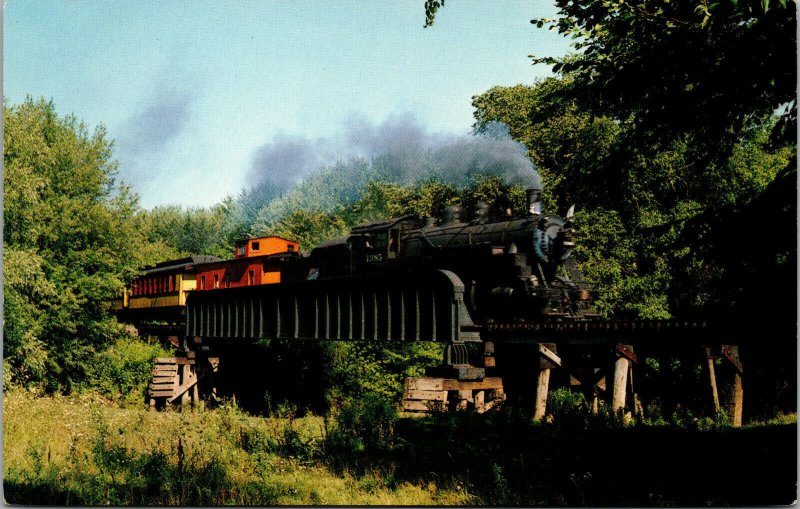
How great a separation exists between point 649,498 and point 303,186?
94.9ft

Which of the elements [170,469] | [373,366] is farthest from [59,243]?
[170,469]

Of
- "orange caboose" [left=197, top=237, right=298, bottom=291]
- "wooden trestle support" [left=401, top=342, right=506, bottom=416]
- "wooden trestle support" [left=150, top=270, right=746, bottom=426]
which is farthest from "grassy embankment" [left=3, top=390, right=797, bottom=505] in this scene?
"orange caboose" [left=197, top=237, right=298, bottom=291]

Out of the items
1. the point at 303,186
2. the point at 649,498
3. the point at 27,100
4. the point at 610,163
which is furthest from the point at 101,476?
the point at 303,186

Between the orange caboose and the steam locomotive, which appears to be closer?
the steam locomotive

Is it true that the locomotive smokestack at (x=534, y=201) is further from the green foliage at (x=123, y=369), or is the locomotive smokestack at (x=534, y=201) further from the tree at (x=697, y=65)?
the green foliage at (x=123, y=369)

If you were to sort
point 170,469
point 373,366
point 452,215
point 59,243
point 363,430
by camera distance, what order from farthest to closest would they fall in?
point 373,366, point 59,243, point 452,215, point 363,430, point 170,469

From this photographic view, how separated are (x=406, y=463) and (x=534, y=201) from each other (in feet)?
25.9

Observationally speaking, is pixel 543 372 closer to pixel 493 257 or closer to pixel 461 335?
pixel 461 335

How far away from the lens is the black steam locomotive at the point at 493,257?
48.7 feet

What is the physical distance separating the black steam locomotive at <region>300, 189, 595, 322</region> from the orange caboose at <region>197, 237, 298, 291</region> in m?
4.00

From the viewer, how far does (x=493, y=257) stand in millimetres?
14938

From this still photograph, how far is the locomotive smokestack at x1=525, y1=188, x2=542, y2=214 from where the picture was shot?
16.6 metres

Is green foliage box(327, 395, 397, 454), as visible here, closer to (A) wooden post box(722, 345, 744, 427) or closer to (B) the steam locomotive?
(B) the steam locomotive

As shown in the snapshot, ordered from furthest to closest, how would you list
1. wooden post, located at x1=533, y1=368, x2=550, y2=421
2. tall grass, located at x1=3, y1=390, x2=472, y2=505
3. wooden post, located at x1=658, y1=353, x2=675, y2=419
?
1. wooden post, located at x1=658, y1=353, x2=675, y2=419
2. wooden post, located at x1=533, y1=368, x2=550, y2=421
3. tall grass, located at x1=3, y1=390, x2=472, y2=505
